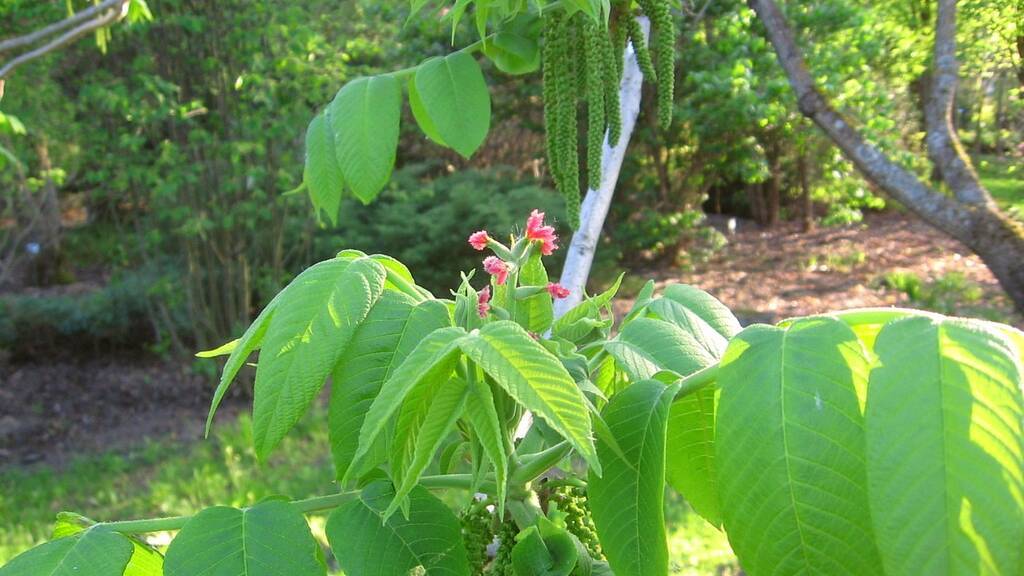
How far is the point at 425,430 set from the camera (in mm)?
765

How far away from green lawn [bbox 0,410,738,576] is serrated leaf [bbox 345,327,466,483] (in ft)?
13.1

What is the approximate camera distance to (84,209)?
15.3 m

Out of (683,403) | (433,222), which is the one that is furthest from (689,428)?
(433,222)

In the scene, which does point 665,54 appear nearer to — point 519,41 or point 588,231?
point 519,41

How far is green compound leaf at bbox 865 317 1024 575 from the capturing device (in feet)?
1.98

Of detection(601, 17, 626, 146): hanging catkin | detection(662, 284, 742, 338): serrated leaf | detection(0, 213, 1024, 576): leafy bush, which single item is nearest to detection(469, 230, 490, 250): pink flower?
detection(0, 213, 1024, 576): leafy bush

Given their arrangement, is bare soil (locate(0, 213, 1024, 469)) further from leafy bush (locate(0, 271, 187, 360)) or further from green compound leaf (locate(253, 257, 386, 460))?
green compound leaf (locate(253, 257, 386, 460))

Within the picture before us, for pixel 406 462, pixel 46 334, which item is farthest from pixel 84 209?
pixel 406 462

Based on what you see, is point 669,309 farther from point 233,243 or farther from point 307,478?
point 233,243

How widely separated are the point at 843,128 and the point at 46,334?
907 centimetres

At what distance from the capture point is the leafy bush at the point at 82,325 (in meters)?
8.94

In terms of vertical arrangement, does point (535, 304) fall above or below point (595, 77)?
below

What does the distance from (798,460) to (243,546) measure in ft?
1.86

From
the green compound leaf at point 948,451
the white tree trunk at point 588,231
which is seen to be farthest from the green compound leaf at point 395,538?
the white tree trunk at point 588,231
